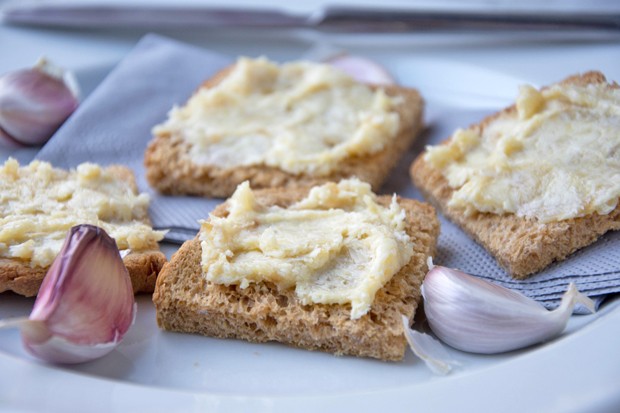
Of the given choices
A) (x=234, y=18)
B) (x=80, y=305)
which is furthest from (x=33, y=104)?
(x=80, y=305)

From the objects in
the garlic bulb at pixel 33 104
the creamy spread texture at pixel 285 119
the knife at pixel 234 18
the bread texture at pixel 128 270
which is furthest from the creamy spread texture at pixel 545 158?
the garlic bulb at pixel 33 104

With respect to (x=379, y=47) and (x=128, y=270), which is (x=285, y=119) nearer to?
(x=128, y=270)

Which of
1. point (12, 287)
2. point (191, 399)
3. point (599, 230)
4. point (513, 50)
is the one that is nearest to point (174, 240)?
point (12, 287)

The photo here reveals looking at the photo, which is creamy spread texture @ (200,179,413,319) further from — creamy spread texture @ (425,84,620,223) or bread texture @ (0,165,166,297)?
creamy spread texture @ (425,84,620,223)

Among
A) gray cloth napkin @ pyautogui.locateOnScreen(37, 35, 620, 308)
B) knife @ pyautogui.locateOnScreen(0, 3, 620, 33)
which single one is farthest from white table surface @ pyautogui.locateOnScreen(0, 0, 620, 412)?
gray cloth napkin @ pyautogui.locateOnScreen(37, 35, 620, 308)

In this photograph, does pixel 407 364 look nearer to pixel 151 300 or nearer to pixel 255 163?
pixel 151 300
